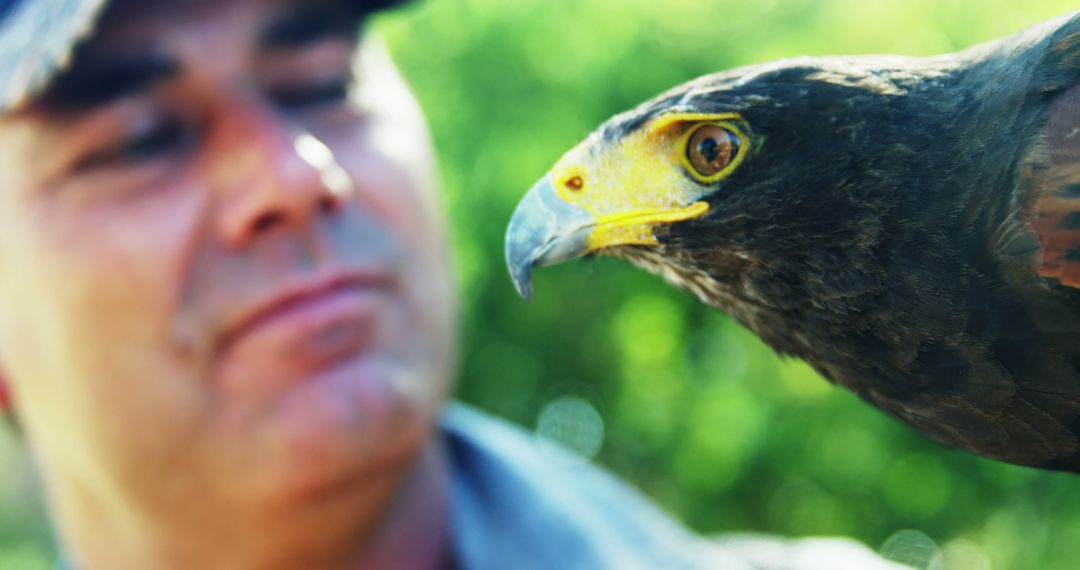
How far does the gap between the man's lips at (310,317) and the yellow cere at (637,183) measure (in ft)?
2.70

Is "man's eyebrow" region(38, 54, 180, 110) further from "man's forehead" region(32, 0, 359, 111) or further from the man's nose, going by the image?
the man's nose

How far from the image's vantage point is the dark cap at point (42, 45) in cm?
223

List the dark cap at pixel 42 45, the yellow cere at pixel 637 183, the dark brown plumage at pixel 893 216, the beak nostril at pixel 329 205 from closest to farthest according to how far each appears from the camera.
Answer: the dark brown plumage at pixel 893 216, the yellow cere at pixel 637 183, the dark cap at pixel 42 45, the beak nostril at pixel 329 205

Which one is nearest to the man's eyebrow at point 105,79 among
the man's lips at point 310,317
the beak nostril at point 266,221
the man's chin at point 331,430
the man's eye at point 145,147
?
the man's eye at point 145,147

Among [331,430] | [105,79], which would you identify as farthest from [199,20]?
[331,430]

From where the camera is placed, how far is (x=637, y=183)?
182cm

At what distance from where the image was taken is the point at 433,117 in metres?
5.29

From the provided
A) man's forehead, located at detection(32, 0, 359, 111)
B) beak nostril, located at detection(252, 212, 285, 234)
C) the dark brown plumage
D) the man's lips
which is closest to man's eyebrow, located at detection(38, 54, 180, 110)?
man's forehead, located at detection(32, 0, 359, 111)

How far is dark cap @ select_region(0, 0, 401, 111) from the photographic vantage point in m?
2.23

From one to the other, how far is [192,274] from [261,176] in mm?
291

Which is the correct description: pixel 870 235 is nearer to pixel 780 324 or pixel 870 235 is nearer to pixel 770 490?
pixel 780 324

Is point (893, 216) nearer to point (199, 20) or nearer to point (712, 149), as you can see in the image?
point (712, 149)

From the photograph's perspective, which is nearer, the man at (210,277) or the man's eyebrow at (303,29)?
the man at (210,277)

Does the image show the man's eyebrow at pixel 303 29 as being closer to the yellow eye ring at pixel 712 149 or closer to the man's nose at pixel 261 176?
the man's nose at pixel 261 176
